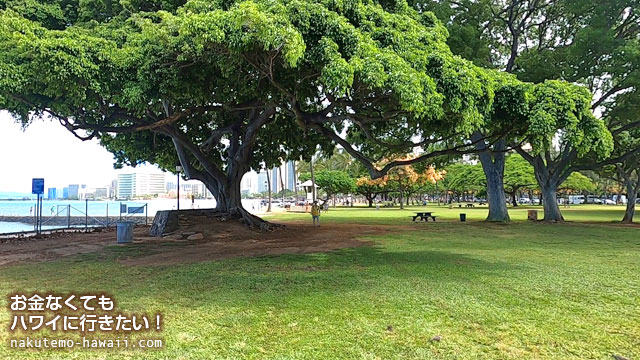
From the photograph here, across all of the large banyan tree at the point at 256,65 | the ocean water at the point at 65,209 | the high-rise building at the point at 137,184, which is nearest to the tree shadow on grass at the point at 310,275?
the large banyan tree at the point at 256,65

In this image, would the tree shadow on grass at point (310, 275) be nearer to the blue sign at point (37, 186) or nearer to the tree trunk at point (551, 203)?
the blue sign at point (37, 186)

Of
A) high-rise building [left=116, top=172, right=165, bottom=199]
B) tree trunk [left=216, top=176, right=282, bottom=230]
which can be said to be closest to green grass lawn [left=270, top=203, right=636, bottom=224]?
tree trunk [left=216, top=176, right=282, bottom=230]

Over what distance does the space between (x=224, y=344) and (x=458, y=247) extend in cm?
924

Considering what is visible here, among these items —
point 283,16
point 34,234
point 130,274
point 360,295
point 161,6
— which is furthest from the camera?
point 34,234

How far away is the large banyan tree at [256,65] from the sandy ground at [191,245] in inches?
138

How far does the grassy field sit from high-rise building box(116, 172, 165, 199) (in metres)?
105

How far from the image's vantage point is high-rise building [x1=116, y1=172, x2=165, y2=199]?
10588cm

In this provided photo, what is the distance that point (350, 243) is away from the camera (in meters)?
12.9

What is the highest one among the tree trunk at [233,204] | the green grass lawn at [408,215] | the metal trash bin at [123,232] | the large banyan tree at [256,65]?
the large banyan tree at [256,65]

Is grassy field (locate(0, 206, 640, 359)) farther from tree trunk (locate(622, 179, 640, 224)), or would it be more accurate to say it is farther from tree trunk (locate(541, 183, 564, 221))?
tree trunk (locate(622, 179, 640, 224))

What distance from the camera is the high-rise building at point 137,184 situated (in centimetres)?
10588

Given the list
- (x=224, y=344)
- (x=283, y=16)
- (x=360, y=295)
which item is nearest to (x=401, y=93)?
(x=283, y=16)

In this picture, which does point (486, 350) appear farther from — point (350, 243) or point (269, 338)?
point (350, 243)

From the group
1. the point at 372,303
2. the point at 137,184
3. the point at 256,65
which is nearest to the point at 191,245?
the point at 256,65
